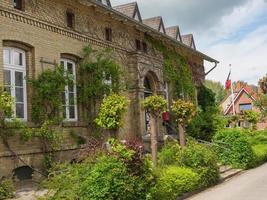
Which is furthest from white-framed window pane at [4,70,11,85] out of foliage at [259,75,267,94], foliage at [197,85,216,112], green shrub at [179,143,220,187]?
foliage at [259,75,267,94]

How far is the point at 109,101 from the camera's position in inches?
663

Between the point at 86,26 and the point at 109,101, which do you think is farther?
the point at 86,26

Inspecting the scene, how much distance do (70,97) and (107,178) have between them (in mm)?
8986

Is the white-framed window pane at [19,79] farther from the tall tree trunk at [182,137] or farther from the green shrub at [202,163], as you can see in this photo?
the green shrub at [202,163]

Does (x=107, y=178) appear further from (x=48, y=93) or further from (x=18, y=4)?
(x=18, y=4)

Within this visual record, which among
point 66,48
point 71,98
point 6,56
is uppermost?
point 66,48

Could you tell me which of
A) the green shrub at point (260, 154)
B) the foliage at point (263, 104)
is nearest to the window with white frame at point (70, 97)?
the green shrub at point (260, 154)

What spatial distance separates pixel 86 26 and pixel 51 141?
5.79 metres

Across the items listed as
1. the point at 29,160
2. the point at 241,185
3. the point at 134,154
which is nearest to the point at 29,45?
the point at 29,160

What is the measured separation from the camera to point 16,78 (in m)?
15.2

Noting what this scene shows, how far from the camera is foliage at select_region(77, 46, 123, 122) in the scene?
18172mm

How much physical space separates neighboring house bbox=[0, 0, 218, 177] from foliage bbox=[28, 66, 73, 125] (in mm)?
255

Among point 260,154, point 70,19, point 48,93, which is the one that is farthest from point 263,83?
point 48,93

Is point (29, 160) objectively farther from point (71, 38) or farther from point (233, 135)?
point (233, 135)
